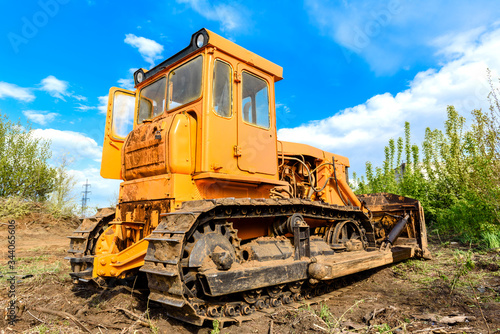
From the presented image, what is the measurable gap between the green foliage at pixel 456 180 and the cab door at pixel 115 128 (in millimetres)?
7823

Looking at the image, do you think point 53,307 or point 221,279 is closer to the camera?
point 221,279

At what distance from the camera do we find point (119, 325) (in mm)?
3422

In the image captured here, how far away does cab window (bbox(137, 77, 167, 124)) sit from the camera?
16.8ft

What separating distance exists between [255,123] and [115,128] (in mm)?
2455

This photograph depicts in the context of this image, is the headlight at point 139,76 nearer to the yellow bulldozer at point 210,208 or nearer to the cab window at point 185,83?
the yellow bulldozer at point 210,208

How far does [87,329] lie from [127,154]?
7.71ft

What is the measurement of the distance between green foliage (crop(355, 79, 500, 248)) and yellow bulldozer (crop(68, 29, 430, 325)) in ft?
12.5

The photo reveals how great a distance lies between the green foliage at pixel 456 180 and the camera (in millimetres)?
7809

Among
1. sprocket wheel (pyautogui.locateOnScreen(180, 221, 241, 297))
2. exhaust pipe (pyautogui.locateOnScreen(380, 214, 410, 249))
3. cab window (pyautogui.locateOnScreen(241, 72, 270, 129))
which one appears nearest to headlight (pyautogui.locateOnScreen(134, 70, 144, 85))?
cab window (pyautogui.locateOnScreen(241, 72, 270, 129))

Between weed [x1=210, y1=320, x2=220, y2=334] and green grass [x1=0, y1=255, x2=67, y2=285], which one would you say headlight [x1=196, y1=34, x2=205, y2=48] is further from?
green grass [x1=0, y1=255, x2=67, y2=285]

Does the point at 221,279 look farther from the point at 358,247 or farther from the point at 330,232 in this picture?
the point at 358,247

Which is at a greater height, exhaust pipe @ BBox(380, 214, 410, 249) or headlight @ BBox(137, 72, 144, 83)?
headlight @ BBox(137, 72, 144, 83)

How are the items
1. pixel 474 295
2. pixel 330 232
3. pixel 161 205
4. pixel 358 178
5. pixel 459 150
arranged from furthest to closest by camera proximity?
pixel 358 178, pixel 459 150, pixel 330 232, pixel 474 295, pixel 161 205

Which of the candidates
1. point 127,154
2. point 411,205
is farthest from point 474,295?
point 127,154
